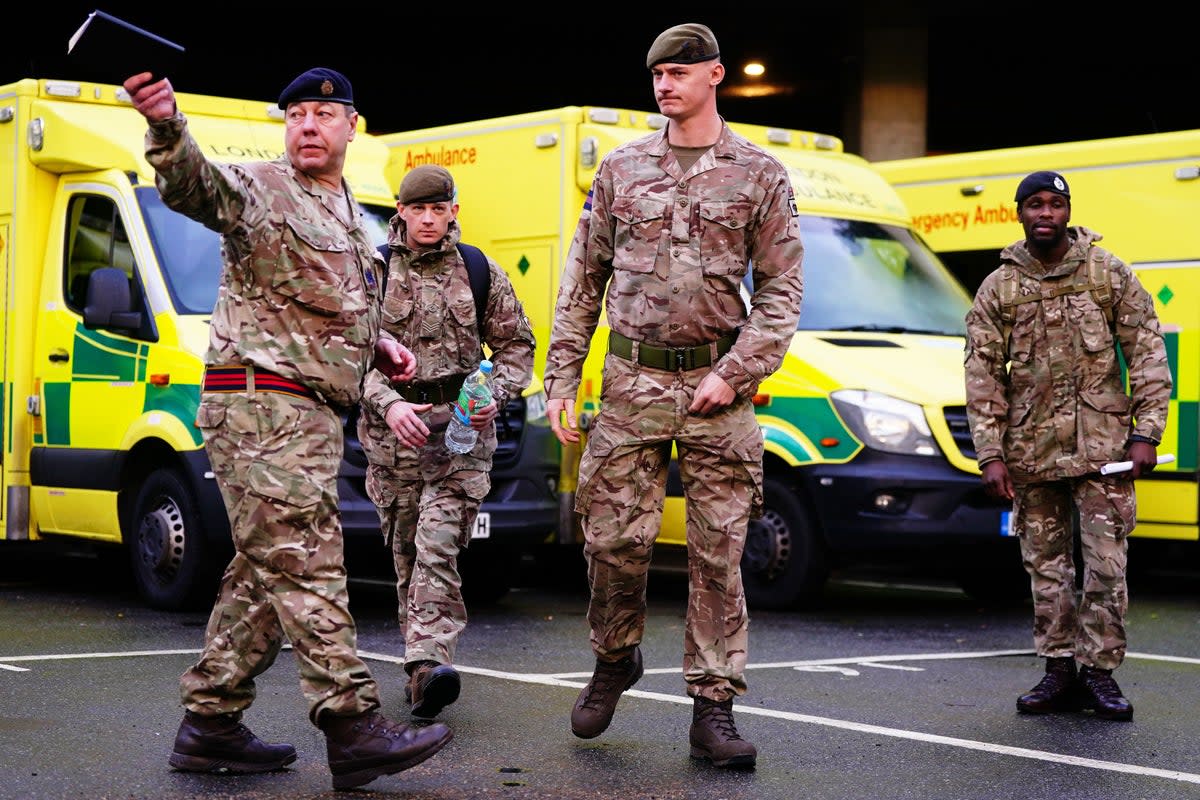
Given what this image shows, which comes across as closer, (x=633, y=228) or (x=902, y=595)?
(x=633, y=228)

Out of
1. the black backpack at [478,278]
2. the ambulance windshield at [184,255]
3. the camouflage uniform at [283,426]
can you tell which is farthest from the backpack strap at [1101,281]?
the ambulance windshield at [184,255]

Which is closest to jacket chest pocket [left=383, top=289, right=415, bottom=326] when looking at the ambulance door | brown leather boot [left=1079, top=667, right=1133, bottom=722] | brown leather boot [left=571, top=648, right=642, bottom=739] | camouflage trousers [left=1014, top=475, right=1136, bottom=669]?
brown leather boot [left=571, top=648, right=642, bottom=739]

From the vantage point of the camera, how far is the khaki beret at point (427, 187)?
6.85 meters

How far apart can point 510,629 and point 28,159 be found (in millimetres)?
3633

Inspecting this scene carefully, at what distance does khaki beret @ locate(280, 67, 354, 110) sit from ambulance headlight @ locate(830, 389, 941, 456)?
4.91 m

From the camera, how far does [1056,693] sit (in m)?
6.90

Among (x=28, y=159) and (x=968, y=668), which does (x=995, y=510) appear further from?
(x=28, y=159)

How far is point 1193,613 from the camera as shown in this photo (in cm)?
1081

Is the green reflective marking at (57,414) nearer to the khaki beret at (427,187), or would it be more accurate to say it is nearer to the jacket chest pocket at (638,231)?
the khaki beret at (427,187)

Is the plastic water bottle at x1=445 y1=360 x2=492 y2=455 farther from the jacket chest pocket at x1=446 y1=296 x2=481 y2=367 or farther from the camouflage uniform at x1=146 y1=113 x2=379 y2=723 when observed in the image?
the camouflage uniform at x1=146 y1=113 x2=379 y2=723

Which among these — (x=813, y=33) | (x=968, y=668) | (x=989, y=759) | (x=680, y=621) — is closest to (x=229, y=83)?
(x=813, y=33)

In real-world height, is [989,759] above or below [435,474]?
below

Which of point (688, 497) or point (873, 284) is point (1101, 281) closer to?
point (688, 497)

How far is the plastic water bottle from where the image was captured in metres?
6.79
